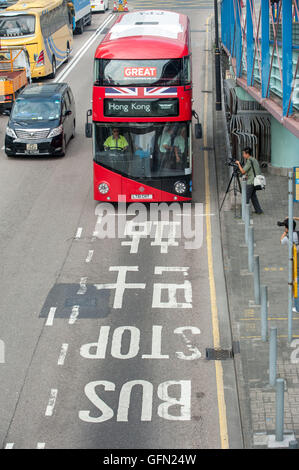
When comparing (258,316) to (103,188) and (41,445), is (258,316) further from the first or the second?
(103,188)

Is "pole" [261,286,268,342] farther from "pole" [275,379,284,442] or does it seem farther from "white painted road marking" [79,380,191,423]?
"pole" [275,379,284,442]

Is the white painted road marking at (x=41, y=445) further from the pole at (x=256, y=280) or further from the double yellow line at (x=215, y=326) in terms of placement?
the pole at (x=256, y=280)

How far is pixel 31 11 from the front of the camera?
37438 millimetres

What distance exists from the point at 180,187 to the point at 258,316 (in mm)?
6706

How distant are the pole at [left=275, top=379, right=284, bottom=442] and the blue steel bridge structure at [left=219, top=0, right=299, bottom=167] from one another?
5305 mm

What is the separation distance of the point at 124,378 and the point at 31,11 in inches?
1058

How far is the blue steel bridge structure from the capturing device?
1638cm

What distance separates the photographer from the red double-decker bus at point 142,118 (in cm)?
2094

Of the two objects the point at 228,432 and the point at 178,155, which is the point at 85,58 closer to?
the point at 178,155

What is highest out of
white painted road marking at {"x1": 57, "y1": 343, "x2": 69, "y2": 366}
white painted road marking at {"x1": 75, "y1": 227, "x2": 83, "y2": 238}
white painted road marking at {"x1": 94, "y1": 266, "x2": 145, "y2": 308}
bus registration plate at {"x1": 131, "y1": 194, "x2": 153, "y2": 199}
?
bus registration plate at {"x1": 131, "y1": 194, "x2": 153, "y2": 199}

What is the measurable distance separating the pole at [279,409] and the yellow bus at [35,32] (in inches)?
1109

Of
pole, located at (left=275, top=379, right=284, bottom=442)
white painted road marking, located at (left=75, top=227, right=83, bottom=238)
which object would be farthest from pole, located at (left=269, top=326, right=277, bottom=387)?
white painted road marking, located at (left=75, top=227, right=83, bottom=238)

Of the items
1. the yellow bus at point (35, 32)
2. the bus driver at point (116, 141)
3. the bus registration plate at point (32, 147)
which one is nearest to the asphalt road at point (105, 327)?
the bus driver at point (116, 141)

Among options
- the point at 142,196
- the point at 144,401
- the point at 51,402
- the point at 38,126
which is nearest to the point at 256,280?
the point at 144,401
